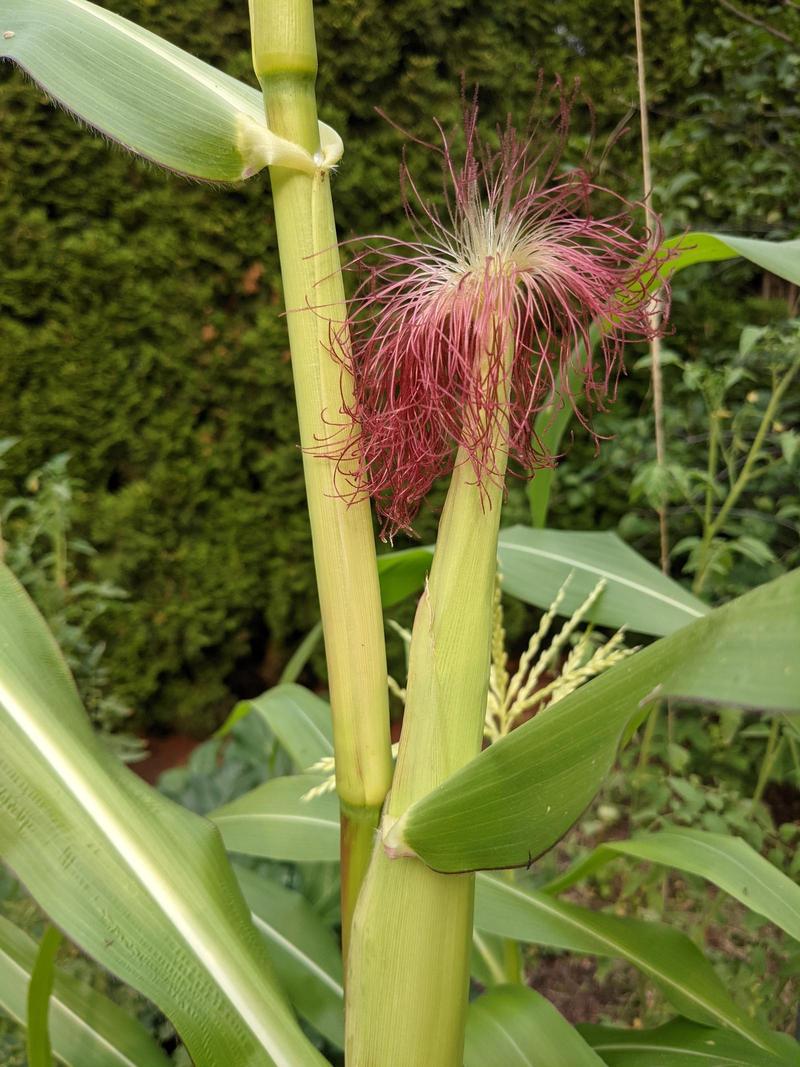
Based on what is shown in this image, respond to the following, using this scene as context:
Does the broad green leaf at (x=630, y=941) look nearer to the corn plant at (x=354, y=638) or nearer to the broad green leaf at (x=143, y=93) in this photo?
the corn plant at (x=354, y=638)

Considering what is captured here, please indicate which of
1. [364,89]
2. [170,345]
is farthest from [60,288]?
[364,89]

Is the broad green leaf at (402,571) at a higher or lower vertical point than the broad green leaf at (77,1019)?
higher

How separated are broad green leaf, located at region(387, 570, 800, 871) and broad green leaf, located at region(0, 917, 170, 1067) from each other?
0.53 meters

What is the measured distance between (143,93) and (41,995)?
0.56 m

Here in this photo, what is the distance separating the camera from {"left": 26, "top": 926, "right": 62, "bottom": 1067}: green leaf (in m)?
0.50

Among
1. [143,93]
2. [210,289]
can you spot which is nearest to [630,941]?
[143,93]

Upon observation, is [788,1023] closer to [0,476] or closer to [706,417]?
[706,417]

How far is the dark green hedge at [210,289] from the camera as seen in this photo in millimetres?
1754

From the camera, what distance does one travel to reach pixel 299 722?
963 millimetres

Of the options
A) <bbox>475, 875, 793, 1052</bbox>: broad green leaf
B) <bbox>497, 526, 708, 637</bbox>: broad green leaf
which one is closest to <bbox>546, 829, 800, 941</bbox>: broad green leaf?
<bbox>475, 875, 793, 1052</bbox>: broad green leaf

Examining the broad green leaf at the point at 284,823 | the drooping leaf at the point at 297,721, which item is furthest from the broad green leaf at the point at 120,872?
the drooping leaf at the point at 297,721

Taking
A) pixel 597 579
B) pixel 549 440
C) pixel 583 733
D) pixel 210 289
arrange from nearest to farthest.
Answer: pixel 583 733 < pixel 549 440 < pixel 597 579 < pixel 210 289

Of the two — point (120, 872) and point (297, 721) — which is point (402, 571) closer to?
point (297, 721)

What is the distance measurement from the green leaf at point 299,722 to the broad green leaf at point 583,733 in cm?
54
